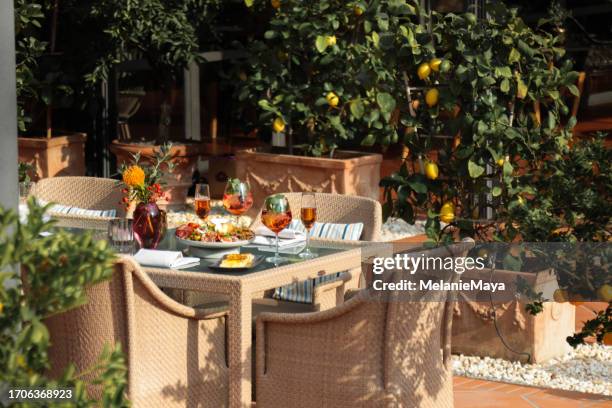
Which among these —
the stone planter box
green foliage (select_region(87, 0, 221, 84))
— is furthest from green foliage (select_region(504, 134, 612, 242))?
green foliage (select_region(87, 0, 221, 84))

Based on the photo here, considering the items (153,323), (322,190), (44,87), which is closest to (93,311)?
(153,323)

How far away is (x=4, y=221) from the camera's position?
76.7 inches

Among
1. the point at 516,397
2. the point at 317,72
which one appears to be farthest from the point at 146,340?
the point at 317,72

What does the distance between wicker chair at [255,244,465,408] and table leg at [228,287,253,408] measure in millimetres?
52

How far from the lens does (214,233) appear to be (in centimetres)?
438

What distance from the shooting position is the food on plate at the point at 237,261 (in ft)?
13.3

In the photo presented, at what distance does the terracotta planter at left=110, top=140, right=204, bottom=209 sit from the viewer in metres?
9.02

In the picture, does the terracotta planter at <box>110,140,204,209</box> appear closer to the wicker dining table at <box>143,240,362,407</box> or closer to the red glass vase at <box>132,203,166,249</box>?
the red glass vase at <box>132,203,166,249</box>

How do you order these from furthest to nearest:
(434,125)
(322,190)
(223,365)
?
(322,190)
(434,125)
(223,365)

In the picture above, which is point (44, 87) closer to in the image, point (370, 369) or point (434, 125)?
point (434, 125)

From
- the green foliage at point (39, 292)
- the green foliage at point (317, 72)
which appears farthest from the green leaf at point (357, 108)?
the green foliage at point (39, 292)

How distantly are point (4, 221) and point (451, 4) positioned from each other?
755cm

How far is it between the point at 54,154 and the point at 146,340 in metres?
5.83

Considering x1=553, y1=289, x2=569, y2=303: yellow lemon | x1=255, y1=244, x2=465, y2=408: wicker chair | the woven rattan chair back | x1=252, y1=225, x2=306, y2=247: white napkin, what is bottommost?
x1=255, y1=244, x2=465, y2=408: wicker chair
